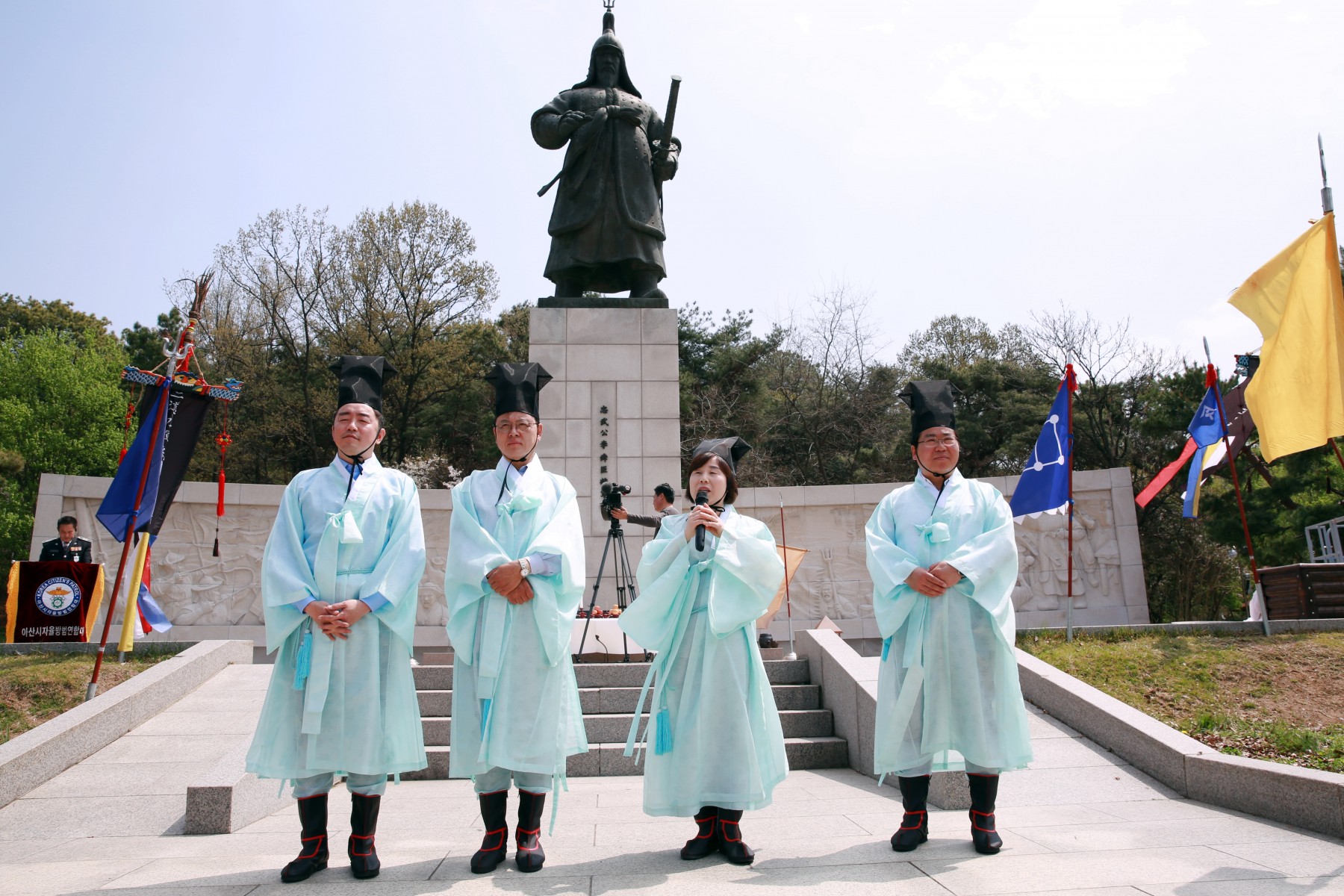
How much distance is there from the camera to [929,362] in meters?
27.9

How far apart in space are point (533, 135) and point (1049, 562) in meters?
9.12

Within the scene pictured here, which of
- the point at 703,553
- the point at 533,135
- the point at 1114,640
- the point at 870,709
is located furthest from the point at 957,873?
the point at 533,135

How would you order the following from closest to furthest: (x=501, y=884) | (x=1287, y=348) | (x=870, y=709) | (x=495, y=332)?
(x=501, y=884) < (x=1287, y=348) < (x=870, y=709) < (x=495, y=332)

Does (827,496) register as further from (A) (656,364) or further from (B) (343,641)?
(B) (343,641)

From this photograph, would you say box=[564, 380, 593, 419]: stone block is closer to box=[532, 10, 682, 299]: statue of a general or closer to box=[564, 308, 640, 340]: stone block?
box=[564, 308, 640, 340]: stone block

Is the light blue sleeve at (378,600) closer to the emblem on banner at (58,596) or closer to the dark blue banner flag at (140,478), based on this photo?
the dark blue banner flag at (140,478)

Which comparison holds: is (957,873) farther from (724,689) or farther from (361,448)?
(361,448)

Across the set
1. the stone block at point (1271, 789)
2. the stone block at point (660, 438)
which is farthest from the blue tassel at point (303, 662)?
the stone block at point (660, 438)

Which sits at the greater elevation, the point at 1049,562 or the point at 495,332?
the point at 495,332

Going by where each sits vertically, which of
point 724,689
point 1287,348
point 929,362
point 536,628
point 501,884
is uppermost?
point 929,362

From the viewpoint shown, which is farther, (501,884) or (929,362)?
(929,362)

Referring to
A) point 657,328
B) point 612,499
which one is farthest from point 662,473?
point 612,499

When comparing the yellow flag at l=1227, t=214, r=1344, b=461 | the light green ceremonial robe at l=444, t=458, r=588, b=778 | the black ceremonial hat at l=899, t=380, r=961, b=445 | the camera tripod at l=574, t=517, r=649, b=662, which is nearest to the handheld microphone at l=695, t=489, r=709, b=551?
the light green ceremonial robe at l=444, t=458, r=588, b=778

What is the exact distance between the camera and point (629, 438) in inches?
406
